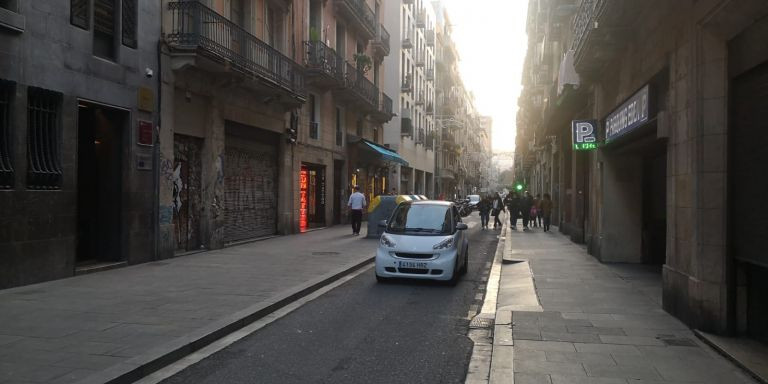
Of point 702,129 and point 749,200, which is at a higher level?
point 702,129

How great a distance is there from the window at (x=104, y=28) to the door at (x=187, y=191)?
9.90 feet

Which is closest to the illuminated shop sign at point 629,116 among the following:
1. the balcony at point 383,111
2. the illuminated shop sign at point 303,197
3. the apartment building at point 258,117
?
the apartment building at point 258,117

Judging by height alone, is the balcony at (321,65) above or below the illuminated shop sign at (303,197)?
above

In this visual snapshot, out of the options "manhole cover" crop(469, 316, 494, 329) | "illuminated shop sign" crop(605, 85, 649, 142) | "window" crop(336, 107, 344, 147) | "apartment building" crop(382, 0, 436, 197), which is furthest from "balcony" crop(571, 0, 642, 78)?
"apartment building" crop(382, 0, 436, 197)

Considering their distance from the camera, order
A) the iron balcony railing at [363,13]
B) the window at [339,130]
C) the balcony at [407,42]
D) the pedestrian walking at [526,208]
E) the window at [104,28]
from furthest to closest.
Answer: the balcony at [407,42] → the pedestrian walking at [526,208] → the window at [339,130] → the iron balcony railing at [363,13] → the window at [104,28]

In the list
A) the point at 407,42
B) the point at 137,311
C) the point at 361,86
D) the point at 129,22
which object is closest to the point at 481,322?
the point at 137,311

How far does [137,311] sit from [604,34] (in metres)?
9.02

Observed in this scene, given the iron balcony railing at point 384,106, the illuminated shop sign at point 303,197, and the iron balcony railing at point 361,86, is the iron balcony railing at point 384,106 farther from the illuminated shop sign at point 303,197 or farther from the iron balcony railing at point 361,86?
the illuminated shop sign at point 303,197

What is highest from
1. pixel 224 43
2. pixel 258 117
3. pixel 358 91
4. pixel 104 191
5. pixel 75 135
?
pixel 358 91

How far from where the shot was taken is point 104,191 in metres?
11.3

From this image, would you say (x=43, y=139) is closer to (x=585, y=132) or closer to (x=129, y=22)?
(x=129, y=22)

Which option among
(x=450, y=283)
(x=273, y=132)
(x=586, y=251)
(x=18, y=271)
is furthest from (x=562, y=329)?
(x=273, y=132)

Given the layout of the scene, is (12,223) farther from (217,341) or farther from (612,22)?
(612,22)

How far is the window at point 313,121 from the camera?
73.3 feet
